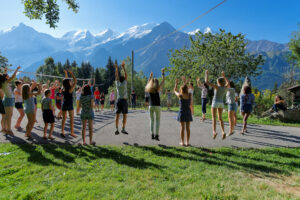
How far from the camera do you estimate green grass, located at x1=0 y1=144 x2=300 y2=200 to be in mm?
3021

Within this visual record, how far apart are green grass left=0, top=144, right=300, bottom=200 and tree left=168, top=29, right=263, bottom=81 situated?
23363 millimetres

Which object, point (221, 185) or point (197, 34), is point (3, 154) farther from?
point (197, 34)

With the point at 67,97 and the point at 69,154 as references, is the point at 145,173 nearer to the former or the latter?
the point at 69,154

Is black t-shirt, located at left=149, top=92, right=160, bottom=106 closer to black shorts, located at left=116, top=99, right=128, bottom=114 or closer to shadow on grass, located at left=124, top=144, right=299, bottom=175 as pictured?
black shorts, located at left=116, top=99, right=128, bottom=114

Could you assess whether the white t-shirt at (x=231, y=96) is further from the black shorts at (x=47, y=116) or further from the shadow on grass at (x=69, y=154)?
the black shorts at (x=47, y=116)

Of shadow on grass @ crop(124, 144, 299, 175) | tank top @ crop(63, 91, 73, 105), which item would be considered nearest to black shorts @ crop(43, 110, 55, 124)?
tank top @ crop(63, 91, 73, 105)

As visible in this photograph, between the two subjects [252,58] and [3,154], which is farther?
[252,58]

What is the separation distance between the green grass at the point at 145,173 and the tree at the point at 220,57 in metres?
23.4

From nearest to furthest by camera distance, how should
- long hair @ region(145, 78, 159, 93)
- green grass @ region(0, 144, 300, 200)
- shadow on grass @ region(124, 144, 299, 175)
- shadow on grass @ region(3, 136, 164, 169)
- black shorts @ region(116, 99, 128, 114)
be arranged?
1. green grass @ region(0, 144, 300, 200)
2. shadow on grass @ region(124, 144, 299, 175)
3. shadow on grass @ region(3, 136, 164, 169)
4. long hair @ region(145, 78, 159, 93)
5. black shorts @ region(116, 99, 128, 114)

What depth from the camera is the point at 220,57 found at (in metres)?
26.5

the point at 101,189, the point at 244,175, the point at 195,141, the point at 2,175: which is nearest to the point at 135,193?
the point at 101,189

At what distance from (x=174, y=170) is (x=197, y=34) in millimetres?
28101

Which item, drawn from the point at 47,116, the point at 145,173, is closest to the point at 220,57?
the point at 47,116

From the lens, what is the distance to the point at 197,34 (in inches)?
1117
